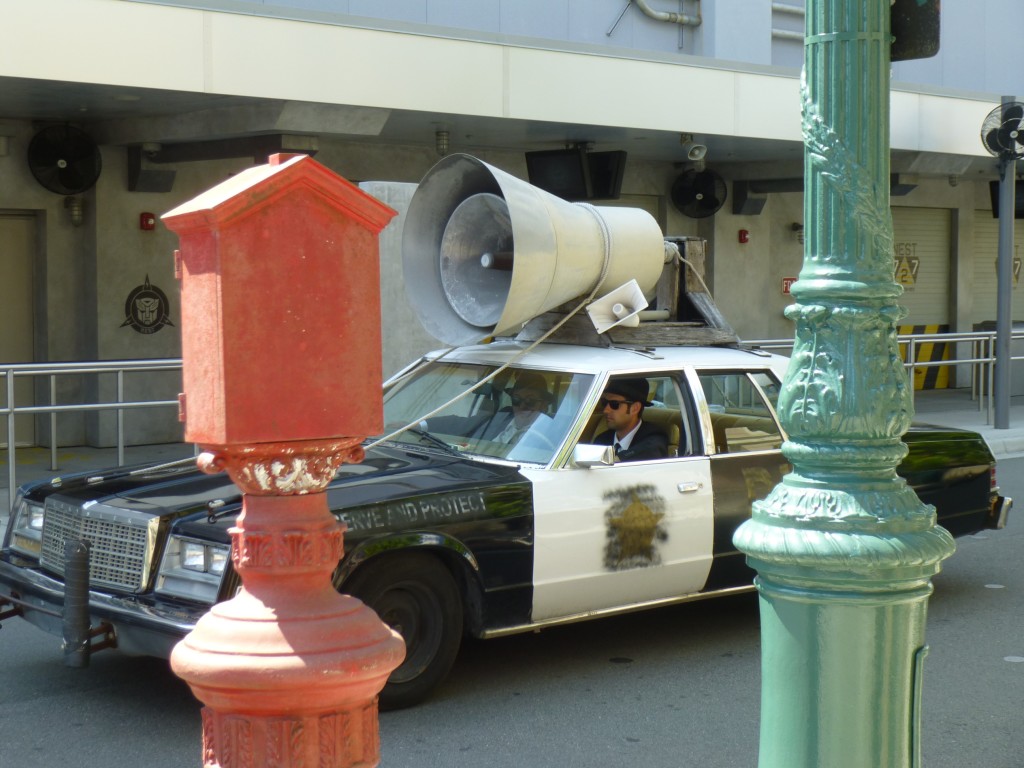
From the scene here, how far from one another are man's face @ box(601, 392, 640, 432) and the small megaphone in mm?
384

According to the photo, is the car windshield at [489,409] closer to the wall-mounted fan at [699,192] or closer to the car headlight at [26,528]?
the car headlight at [26,528]

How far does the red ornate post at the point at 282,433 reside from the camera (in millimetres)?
2418

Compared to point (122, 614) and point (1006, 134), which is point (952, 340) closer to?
point (1006, 134)

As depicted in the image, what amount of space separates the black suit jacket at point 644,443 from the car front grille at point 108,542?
235cm

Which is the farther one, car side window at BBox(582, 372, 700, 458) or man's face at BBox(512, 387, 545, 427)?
car side window at BBox(582, 372, 700, 458)

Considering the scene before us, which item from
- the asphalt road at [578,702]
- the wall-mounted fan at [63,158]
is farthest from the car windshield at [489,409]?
the wall-mounted fan at [63,158]

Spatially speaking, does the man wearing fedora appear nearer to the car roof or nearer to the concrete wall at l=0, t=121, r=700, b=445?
the car roof

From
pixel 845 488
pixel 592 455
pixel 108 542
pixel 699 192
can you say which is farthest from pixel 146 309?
pixel 845 488

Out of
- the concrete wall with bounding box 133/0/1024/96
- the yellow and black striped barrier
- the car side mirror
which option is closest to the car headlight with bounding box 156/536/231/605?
the car side mirror

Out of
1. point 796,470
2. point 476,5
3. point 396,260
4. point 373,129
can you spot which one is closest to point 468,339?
point 796,470

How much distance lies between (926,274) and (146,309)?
13480 millimetres

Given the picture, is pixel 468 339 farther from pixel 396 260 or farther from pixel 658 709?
pixel 396 260

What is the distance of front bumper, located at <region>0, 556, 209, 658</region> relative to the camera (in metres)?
5.16

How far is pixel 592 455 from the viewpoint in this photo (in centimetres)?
597
